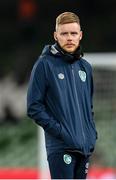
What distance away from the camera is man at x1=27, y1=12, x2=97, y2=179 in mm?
4512

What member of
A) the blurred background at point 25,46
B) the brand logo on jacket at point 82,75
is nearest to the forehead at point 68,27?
the brand logo on jacket at point 82,75

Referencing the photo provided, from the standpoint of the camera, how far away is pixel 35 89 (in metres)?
4.55

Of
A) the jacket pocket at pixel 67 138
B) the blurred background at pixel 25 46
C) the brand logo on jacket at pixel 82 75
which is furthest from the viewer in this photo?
the blurred background at pixel 25 46

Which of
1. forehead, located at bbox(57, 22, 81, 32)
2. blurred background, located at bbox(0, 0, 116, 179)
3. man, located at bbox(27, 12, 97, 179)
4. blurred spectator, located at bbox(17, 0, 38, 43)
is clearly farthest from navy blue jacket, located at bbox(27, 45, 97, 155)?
blurred spectator, located at bbox(17, 0, 38, 43)

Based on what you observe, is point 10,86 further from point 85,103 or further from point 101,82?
point 85,103

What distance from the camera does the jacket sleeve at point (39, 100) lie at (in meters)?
4.50

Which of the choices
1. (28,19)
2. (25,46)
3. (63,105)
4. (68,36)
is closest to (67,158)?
(63,105)

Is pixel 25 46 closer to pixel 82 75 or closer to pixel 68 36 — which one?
pixel 82 75

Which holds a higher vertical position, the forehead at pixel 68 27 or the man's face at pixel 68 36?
the forehead at pixel 68 27

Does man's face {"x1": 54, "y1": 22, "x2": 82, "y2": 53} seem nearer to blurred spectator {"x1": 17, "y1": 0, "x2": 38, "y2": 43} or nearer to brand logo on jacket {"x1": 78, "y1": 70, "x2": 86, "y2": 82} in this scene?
brand logo on jacket {"x1": 78, "y1": 70, "x2": 86, "y2": 82}

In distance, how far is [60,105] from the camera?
452 cm

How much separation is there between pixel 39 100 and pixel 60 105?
0.39ft

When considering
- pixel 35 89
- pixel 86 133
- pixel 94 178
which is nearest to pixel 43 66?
pixel 35 89

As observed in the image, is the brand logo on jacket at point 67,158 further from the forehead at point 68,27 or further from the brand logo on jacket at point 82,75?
the forehead at point 68,27
